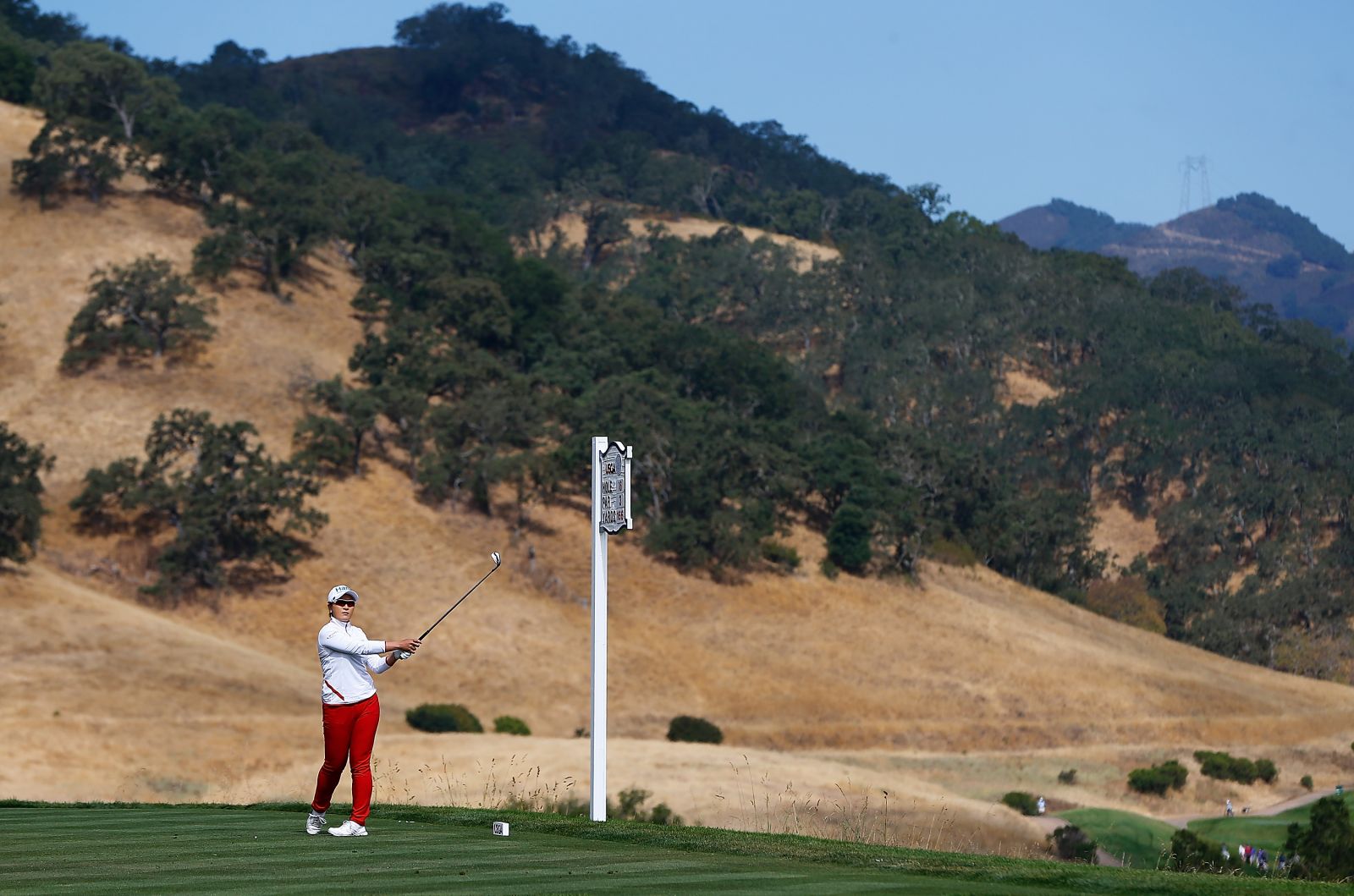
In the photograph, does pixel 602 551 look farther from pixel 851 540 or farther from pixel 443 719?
pixel 851 540

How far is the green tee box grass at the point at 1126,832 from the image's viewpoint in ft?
131

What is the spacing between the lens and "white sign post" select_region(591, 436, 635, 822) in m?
15.1

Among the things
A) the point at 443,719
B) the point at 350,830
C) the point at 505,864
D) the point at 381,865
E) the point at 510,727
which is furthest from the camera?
the point at 510,727

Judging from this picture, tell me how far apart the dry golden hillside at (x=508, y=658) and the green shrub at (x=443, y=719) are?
1.98 ft

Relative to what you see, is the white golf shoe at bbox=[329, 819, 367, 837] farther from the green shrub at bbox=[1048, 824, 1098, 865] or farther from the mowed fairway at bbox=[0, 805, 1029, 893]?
the green shrub at bbox=[1048, 824, 1098, 865]

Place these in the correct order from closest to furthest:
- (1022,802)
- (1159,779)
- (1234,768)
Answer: (1022,802)
(1159,779)
(1234,768)

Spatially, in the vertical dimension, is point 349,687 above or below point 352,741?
above

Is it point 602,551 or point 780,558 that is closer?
point 602,551

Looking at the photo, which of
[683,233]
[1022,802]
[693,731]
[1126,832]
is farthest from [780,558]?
[683,233]

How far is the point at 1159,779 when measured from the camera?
54062 mm

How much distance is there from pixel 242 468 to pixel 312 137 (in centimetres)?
5138

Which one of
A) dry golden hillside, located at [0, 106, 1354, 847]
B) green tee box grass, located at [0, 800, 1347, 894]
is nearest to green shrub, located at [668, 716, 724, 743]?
dry golden hillside, located at [0, 106, 1354, 847]

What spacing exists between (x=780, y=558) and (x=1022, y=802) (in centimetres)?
2604

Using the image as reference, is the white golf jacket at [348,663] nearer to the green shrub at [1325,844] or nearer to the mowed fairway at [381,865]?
the mowed fairway at [381,865]
